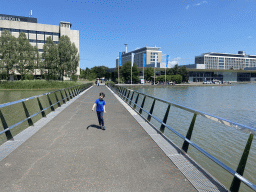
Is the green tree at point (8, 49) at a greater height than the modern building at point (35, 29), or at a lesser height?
lesser

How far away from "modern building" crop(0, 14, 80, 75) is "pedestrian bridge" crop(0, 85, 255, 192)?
81879 mm

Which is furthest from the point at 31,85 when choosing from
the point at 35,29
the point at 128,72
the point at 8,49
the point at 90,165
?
the point at 128,72

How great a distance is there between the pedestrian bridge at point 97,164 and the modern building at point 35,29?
8188 centimetres

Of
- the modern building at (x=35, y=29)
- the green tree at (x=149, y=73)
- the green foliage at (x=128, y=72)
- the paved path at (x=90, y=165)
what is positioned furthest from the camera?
the green tree at (x=149, y=73)

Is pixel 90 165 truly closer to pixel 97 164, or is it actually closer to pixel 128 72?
pixel 97 164

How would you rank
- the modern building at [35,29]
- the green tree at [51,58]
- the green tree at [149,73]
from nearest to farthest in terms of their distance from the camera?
the green tree at [51,58], the modern building at [35,29], the green tree at [149,73]

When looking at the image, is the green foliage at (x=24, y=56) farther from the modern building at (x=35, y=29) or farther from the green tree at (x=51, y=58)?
the modern building at (x=35, y=29)

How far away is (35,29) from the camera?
80438mm

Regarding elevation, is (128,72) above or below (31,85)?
above

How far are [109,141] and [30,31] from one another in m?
85.1

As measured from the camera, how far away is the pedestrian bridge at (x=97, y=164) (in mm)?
3805

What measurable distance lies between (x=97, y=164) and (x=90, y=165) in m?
0.15

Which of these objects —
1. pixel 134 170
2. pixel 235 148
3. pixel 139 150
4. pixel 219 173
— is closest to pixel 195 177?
pixel 134 170

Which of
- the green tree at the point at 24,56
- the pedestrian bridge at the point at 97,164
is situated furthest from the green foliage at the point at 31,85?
the pedestrian bridge at the point at 97,164
